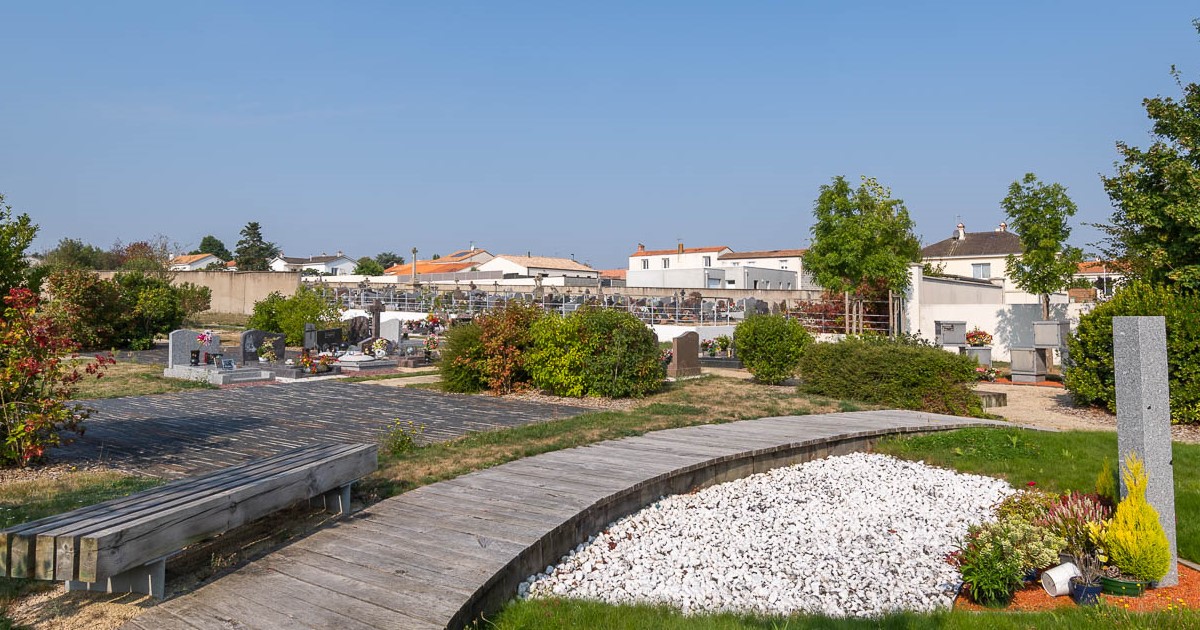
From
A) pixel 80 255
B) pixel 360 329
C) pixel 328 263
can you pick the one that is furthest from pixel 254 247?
pixel 360 329

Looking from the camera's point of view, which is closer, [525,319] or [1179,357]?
[1179,357]

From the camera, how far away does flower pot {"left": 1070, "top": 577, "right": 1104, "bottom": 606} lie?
471 cm

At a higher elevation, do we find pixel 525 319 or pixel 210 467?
pixel 525 319

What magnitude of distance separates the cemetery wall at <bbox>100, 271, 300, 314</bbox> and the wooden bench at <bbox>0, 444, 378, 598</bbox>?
35606mm

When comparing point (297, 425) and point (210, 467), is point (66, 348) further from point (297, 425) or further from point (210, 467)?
point (297, 425)

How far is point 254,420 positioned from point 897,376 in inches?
380

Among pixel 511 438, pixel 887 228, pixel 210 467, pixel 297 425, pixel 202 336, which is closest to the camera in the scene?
pixel 210 467

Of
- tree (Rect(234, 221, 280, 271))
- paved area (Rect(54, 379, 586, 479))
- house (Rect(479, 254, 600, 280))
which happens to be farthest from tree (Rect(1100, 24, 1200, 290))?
tree (Rect(234, 221, 280, 271))

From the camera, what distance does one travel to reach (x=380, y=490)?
5.72 m

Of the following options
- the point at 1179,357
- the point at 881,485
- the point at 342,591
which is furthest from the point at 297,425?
the point at 1179,357

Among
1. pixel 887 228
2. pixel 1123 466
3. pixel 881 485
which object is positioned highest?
pixel 887 228

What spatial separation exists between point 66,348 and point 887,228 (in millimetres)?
24081

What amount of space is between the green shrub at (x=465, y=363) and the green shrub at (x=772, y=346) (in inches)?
206

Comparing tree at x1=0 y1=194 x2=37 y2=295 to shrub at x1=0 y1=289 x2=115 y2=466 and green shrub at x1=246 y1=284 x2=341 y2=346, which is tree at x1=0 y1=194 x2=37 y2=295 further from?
green shrub at x1=246 y1=284 x2=341 y2=346
